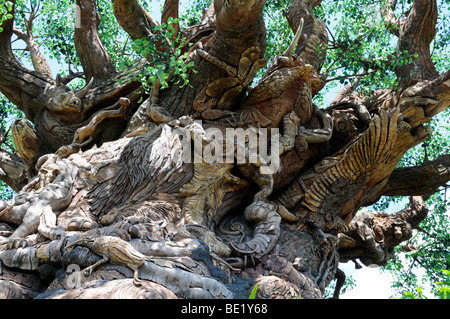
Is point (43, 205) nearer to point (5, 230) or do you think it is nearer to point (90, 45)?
point (5, 230)

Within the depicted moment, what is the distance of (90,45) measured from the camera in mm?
7379

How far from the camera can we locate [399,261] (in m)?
10.7

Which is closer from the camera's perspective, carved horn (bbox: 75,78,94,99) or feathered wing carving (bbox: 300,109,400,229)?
feathered wing carving (bbox: 300,109,400,229)

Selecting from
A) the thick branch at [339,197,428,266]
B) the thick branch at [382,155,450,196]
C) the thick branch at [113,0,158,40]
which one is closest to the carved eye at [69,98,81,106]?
the thick branch at [113,0,158,40]

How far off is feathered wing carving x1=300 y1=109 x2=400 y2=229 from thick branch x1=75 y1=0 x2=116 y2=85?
9.90 feet

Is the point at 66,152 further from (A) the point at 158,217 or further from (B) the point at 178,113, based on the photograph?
(A) the point at 158,217

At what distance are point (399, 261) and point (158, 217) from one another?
6808 mm

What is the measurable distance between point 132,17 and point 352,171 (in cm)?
309

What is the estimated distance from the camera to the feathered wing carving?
6.51 m

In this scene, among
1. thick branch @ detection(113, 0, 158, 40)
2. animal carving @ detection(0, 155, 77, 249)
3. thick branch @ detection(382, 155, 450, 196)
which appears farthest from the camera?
thick branch @ detection(382, 155, 450, 196)

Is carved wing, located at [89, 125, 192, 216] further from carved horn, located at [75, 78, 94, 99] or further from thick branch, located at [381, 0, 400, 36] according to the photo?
thick branch, located at [381, 0, 400, 36]

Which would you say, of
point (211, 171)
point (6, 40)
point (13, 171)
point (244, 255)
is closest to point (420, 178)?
point (211, 171)

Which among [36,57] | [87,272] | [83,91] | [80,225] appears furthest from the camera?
[36,57]
